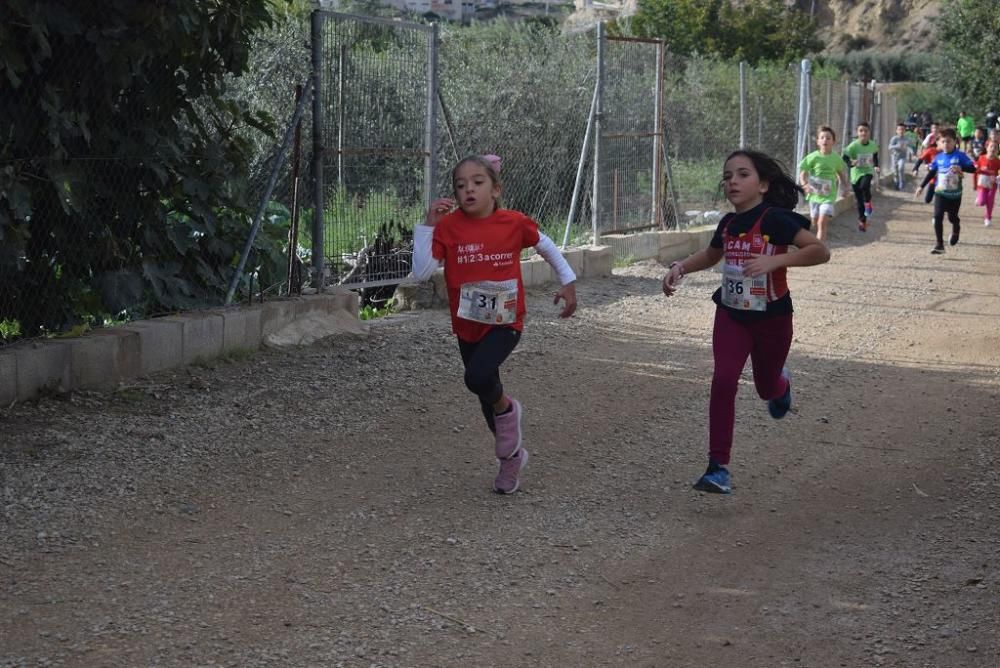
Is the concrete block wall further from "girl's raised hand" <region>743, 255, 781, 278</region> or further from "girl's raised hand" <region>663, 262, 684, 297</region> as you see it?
"girl's raised hand" <region>743, 255, 781, 278</region>

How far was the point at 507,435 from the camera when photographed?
18.8ft

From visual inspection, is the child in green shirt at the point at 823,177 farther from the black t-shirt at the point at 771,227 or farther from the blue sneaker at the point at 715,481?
the blue sneaker at the point at 715,481

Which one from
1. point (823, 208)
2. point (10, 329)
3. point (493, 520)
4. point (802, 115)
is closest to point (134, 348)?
point (10, 329)

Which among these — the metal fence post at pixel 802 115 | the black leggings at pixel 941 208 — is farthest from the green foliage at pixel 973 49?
the black leggings at pixel 941 208

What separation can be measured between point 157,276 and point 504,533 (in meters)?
3.68

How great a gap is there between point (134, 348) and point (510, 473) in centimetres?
279

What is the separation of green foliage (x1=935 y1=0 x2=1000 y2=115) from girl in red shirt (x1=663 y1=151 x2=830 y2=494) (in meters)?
32.9

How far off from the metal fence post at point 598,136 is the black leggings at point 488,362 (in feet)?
25.3

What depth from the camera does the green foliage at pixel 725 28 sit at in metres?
40.4

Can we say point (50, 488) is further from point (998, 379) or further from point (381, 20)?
point (998, 379)

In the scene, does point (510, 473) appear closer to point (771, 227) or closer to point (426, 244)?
point (426, 244)

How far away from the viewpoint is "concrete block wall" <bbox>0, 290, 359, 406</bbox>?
22.7ft

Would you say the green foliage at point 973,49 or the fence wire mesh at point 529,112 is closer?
the fence wire mesh at point 529,112

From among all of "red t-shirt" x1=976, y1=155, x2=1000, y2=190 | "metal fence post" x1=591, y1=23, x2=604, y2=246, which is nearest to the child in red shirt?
"red t-shirt" x1=976, y1=155, x2=1000, y2=190
